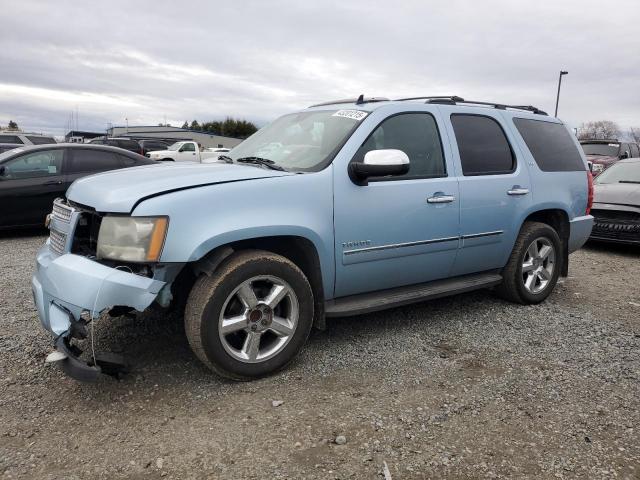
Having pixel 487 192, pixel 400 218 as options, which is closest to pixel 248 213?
pixel 400 218

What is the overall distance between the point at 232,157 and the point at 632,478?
11.0 feet

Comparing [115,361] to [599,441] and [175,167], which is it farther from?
[599,441]

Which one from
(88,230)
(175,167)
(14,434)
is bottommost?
(14,434)

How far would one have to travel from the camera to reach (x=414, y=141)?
13.0 ft

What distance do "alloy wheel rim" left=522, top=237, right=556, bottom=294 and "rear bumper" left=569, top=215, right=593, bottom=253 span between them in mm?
319

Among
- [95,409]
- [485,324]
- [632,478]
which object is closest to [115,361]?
[95,409]

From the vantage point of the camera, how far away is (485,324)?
4.34 m

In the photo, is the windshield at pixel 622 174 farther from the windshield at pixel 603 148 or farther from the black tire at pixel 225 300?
the black tire at pixel 225 300

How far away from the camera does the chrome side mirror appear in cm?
334

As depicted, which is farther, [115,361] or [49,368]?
[49,368]

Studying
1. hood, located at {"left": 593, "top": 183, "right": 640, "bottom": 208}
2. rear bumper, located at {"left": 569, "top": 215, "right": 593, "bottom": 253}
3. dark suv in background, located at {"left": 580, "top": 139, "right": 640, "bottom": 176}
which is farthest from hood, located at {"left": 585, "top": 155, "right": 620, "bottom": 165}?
rear bumper, located at {"left": 569, "top": 215, "right": 593, "bottom": 253}

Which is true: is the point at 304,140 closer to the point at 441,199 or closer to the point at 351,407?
the point at 441,199

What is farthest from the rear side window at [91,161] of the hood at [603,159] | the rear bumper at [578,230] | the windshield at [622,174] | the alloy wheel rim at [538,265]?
the hood at [603,159]

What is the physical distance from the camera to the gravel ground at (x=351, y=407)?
2434 mm
